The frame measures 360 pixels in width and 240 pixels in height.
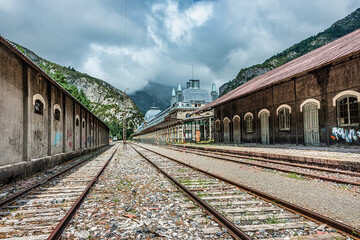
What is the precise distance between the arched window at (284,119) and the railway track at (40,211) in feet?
47.7

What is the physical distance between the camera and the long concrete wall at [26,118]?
705cm

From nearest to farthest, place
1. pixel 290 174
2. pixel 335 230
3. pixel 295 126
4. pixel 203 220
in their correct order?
pixel 335 230, pixel 203 220, pixel 290 174, pixel 295 126

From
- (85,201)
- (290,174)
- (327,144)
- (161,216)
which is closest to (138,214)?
(161,216)

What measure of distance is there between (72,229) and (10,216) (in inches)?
59.6

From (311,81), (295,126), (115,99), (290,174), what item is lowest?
(290,174)

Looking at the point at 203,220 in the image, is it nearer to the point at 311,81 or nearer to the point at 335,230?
the point at 335,230

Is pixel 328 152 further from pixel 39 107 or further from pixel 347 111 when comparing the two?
pixel 39 107

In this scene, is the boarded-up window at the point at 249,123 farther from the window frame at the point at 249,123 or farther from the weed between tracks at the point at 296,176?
the weed between tracks at the point at 296,176

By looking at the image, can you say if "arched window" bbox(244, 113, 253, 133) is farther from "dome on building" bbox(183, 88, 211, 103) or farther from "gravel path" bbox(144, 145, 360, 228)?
"dome on building" bbox(183, 88, 211, 103)

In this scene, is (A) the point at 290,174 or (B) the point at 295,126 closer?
(A) the point at 290,174

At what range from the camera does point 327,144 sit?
13.4 metres

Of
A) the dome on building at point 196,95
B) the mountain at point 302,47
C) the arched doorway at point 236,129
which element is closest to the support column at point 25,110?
the arched doorway at point 236,129

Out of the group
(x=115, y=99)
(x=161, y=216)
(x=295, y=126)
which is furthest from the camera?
(x=115, y=99)

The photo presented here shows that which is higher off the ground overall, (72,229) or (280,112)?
(280,112)
